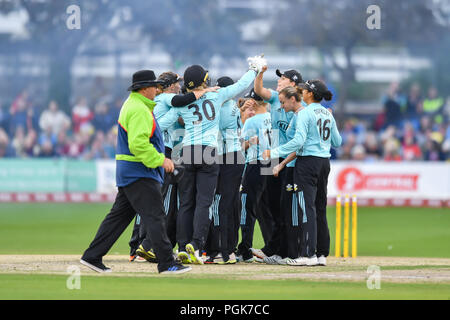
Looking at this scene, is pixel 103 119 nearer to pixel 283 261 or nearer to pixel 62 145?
pixel 62 145

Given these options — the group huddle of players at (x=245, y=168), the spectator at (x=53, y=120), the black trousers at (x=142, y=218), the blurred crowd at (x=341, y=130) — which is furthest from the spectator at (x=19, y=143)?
the black trousers at (x=142, y=218)

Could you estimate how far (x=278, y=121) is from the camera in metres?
11.8

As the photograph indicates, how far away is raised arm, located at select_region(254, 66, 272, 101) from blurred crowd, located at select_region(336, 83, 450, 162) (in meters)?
14.6

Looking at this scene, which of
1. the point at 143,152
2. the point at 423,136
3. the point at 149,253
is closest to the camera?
the point at 143,152

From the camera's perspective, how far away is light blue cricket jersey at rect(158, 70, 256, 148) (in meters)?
11.0

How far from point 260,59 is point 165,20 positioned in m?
19.9

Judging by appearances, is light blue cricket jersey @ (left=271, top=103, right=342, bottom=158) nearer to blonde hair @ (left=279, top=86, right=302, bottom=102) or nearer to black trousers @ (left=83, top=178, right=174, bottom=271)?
blonde hair @ (left=279, top=86, right=302, bottom=102)

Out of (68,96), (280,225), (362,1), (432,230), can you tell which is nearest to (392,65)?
(362,1)

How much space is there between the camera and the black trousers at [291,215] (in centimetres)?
1123

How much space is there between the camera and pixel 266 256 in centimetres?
1177

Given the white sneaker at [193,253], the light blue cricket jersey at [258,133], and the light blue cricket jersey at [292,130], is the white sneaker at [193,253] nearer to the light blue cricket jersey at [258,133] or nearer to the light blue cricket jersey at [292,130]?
the light blue cricket jersey at [258,133]

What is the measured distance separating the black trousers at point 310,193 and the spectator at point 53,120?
55.1 ft

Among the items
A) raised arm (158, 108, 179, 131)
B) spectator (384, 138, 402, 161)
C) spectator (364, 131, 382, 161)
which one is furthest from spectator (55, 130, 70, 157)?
raised arm (158, 108, 179, 131)
